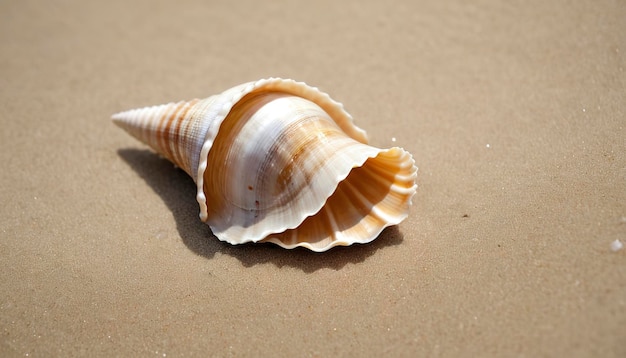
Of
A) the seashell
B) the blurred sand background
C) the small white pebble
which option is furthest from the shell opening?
the small white pebble

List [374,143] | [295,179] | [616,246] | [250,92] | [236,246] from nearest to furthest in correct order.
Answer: [616,246]
[295,179]
[250,92]
[236,246]
[374,143]

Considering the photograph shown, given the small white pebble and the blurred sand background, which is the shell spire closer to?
the blurred sand background

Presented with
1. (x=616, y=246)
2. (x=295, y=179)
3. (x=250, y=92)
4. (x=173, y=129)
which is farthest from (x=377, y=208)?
(x=173, y=129)

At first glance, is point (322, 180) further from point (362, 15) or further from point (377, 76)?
point (362, 15)

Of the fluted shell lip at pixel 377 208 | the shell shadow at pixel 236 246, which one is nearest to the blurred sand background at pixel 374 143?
the shell shadow at pixel 236 246

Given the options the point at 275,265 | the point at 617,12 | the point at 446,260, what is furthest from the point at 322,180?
the point at 617,12

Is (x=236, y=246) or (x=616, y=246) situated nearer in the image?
(x=616, y=246)

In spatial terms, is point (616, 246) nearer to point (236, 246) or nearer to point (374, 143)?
point (374, 143)
